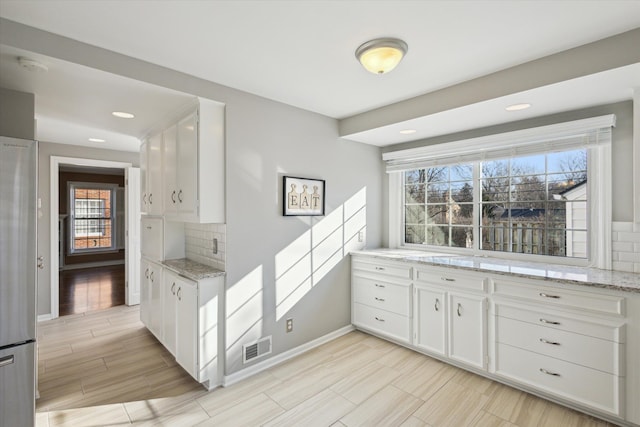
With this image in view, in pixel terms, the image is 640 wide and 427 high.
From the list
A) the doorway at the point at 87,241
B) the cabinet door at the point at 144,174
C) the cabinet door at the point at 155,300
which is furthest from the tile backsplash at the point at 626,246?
the doorway at the point at 87,241

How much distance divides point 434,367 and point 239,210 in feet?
7.48

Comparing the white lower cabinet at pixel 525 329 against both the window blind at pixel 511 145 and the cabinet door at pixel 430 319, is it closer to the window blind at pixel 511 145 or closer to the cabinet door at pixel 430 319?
the cabinet door at pixel 430 319

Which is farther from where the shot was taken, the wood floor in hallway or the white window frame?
the wood floor in hallway

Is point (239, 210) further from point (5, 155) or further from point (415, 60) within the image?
point (415, 60)

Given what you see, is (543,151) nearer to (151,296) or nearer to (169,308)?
(169,308)

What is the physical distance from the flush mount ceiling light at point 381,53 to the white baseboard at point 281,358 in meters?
2.60

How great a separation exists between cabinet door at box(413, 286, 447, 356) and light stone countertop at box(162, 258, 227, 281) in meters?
1.89

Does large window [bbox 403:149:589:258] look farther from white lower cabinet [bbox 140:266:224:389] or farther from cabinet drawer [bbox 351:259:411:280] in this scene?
white lower cabinet [bbox 140:266:224:389]

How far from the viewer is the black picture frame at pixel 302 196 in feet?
9.90

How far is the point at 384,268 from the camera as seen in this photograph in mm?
3371

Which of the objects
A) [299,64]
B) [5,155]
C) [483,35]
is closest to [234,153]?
[299,64]

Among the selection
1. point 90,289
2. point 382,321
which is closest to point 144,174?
point 382,321

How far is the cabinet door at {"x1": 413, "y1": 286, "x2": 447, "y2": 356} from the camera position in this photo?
2908 mm

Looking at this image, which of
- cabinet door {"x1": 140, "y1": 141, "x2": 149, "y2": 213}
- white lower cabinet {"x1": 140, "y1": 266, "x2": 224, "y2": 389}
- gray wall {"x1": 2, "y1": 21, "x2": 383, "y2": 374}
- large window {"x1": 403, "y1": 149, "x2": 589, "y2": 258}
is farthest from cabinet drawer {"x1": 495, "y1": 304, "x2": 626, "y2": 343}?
cabinet door {"x1": 140, "y1": 141, "x2": 149, "y2": 213}
